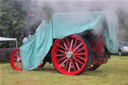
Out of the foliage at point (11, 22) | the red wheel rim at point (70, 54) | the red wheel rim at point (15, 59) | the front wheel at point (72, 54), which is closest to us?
the front wheel at point (72, 54)

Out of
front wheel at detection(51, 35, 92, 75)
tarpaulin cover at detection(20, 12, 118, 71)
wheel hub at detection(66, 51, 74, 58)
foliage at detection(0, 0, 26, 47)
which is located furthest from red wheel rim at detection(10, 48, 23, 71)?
foliage at detection(0, 0, 26, 47)

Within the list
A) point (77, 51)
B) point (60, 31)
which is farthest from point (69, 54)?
point (60, 31)

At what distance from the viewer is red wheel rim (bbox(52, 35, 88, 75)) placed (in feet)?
23.2

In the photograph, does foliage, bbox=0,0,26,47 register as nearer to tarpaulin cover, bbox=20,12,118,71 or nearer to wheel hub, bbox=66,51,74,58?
tarpaulin cover, bbox=20,12,118,71

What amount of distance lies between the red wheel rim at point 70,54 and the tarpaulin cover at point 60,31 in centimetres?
26

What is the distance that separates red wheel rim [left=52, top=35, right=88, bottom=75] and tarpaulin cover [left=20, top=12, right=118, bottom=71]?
0.85 feet

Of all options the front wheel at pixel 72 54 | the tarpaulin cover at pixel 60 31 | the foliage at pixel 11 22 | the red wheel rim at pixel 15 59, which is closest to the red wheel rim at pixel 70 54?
the front wheel at pixel 72 54

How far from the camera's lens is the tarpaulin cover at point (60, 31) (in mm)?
6926

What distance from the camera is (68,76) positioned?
6910 millimetres

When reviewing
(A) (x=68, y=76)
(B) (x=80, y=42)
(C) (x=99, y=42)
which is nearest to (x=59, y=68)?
(A) (x=68, y=76)

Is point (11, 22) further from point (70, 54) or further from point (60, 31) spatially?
point (70, 54)

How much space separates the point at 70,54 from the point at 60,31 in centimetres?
85

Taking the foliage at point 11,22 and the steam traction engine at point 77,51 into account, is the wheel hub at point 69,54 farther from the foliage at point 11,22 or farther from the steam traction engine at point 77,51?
the foliage at point 11,22

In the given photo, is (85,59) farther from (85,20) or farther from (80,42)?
(85,20)
